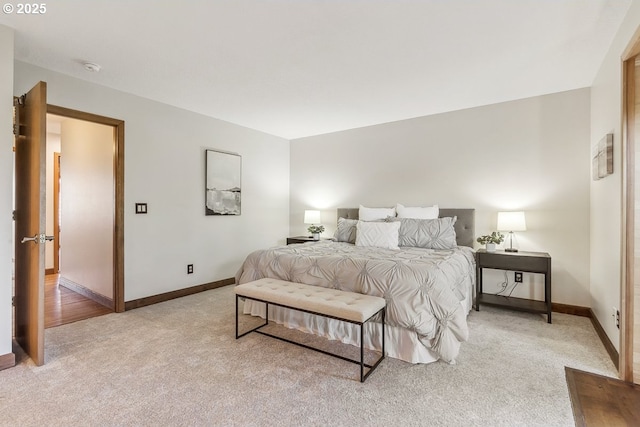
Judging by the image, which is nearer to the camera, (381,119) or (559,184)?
(559,184)

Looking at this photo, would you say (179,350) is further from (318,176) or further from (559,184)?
(559,184)

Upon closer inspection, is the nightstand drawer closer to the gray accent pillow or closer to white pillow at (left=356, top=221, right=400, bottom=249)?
the gray accent pillow

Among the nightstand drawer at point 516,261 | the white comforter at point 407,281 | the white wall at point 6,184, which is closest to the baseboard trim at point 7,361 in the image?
the white wall at point 6,184

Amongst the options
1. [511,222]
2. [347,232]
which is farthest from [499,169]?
[347,232]

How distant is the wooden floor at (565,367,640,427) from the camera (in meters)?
1.69

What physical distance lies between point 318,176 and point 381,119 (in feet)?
4.96

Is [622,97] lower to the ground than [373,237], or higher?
higher

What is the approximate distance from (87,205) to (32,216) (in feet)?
6.41

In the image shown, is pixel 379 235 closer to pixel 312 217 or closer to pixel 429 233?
pixel 429 233

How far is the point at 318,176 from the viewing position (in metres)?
5.41

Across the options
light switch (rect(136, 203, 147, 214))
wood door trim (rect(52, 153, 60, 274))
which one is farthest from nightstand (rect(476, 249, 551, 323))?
wood door trim (rect(52, 153, 60, 274))

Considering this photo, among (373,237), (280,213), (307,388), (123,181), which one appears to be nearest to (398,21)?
(373,237)

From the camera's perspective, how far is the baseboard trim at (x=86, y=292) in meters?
3.56

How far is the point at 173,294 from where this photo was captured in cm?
389
